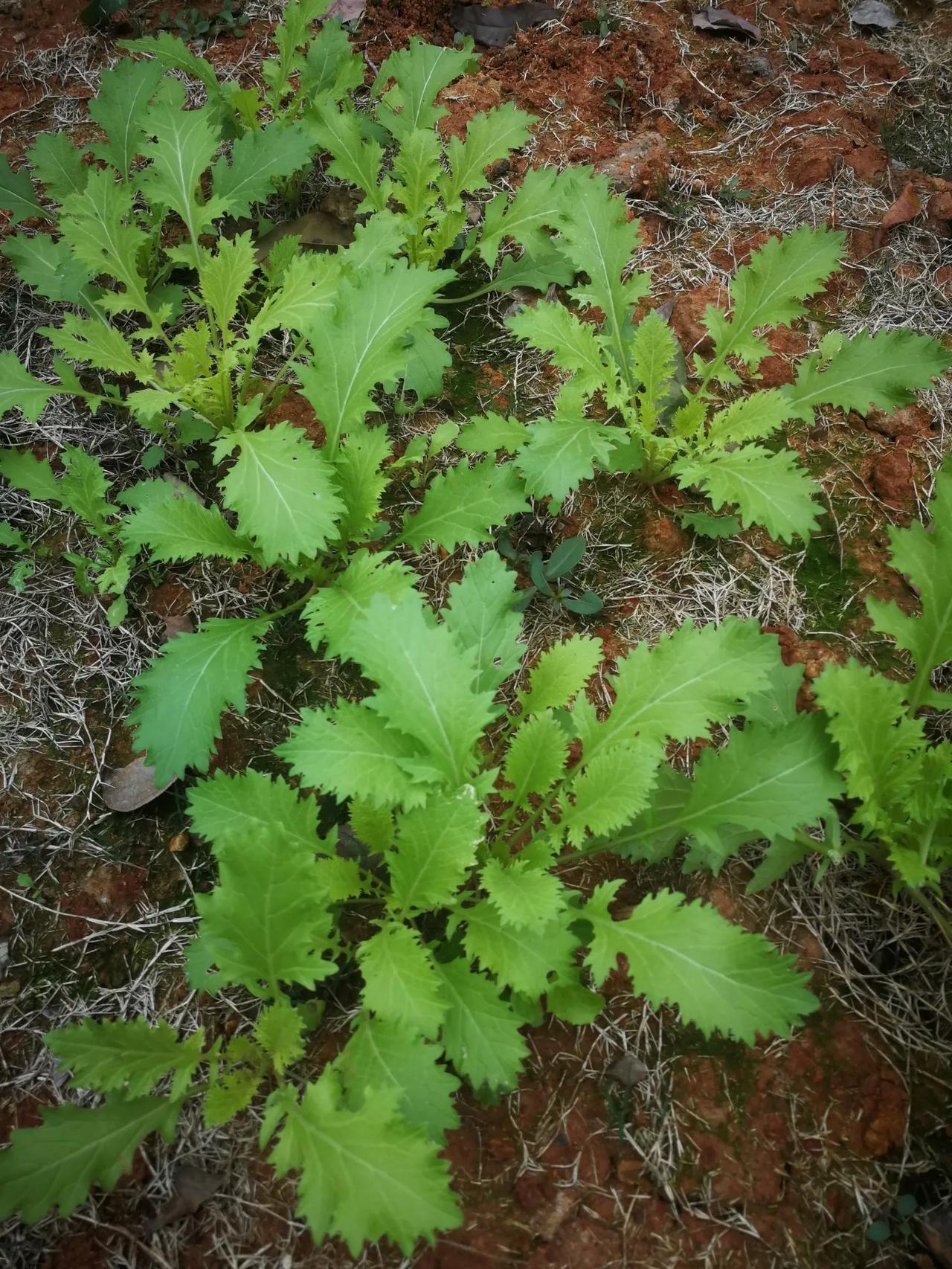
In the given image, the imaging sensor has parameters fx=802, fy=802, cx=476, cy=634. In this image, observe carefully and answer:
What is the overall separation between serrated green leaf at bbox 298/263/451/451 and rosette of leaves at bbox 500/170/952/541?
0.99 ft

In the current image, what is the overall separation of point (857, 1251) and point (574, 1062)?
0.60m

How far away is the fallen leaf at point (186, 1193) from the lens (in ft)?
5.00

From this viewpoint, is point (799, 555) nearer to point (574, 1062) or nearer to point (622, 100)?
point (574, 1062)

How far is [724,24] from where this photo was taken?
2.94 meters

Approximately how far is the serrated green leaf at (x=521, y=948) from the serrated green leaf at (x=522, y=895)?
0.02 meters

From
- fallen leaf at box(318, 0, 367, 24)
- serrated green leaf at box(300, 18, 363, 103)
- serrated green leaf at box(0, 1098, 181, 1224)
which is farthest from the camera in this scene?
fallen leaf at box(318, 0, 367, 24)

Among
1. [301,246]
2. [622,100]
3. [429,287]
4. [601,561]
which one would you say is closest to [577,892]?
[601,561]

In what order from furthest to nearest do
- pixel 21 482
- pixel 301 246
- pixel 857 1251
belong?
pixel 301 246
pixel 21 482
pixel 857 1251

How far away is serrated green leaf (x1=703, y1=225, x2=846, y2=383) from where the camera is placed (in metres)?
2.16

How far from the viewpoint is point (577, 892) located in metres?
1.72

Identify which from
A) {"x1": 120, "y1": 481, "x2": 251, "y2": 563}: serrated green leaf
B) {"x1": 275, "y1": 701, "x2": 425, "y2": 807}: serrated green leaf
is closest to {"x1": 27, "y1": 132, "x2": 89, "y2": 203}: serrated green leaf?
{"x1": 120, "y1": 481, "x2": 251, "y2": 563}: serrated green leaf

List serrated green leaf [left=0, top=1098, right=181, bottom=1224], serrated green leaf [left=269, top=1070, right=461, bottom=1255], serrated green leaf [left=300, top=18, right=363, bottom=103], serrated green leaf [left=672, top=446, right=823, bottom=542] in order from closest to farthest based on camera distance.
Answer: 1. serrated green leaf [left=269, top=1070, right=461, bottom=1255]
2. serrated green leaf [left=0, top=1098, right=181, bottom=1224]
3. serrated green leaf [left=672, top=446, right=823, bottom=542]
4. serrated green leaf [left=300, top=18, right=363, bottom=103]

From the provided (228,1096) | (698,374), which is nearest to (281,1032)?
(228,1096)

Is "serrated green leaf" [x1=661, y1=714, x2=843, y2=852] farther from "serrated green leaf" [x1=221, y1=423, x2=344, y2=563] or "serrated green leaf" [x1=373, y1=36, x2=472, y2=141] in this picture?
"serrated green leaf" [x1=373, y1=36, x2=472, y2=141]
